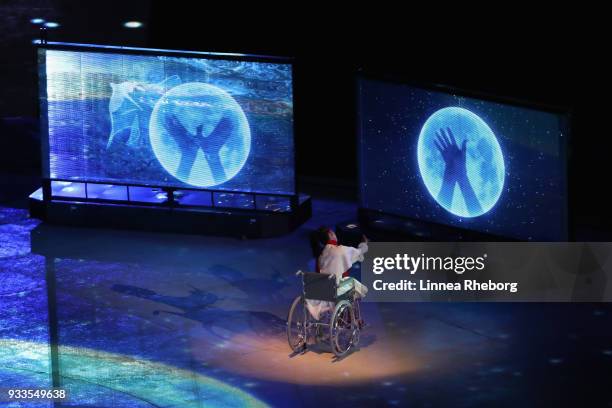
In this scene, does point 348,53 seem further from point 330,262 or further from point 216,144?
point 330,262

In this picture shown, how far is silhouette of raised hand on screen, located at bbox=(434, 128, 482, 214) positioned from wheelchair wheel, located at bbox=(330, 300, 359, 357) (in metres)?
3.31

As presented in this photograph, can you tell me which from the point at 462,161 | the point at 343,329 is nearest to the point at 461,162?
the point at 462,161

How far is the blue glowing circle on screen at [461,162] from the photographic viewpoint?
17.0 metres

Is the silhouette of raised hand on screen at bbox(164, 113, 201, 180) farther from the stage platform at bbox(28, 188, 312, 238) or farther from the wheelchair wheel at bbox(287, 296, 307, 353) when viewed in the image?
the wheelchair wheel at bbox(287, 296, 307, 353)

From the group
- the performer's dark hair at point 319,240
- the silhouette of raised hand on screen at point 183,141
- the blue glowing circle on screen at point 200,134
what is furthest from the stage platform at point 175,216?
the performer's dark hair at point 319,240

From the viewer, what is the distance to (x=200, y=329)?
1542cm

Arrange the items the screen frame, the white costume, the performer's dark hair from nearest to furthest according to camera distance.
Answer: the white costume → the performer's dark hair → the screen frame

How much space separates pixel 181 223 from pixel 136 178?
0.98 m

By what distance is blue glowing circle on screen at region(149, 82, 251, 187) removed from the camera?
18656 mm

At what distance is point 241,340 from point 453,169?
13.5 feet

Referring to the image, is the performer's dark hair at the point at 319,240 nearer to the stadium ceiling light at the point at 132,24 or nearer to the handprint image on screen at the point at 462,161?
the handprint image on screen at the point at 462,161

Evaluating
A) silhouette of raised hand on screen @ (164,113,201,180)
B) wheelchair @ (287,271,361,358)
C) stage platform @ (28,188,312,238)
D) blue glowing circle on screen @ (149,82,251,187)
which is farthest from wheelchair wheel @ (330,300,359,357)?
silhouette of raised hand on screen @ (164,113,201,180)

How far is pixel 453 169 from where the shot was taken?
17406mm

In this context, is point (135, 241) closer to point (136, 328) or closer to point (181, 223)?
point (181, 223)
